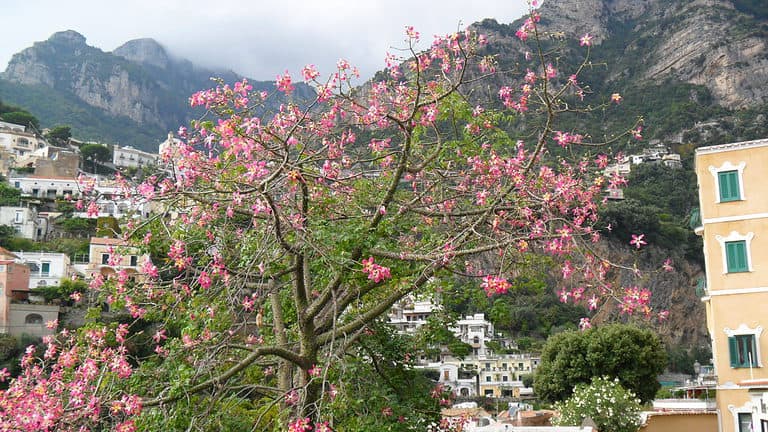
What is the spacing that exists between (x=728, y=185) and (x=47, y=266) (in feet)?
171

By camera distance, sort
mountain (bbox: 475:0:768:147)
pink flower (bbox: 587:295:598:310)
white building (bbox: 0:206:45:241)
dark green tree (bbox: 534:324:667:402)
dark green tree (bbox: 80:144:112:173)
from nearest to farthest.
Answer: pink flower (bbox: 587:295:598:310), dark green tree (bbox: 534:324:667:402), white building (bbox: 0:206:45:241), dark green tree (bbox: 80:144:112:173), mountain (bbox: 475:0:768:147)

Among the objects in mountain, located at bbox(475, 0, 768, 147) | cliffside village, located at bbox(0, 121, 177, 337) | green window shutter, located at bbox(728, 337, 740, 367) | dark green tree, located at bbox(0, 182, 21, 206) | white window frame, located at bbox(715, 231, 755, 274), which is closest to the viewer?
green window shutter, located at bbox(728, 337, 740, 367)

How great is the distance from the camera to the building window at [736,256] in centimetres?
1839

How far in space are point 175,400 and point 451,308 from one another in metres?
3.27

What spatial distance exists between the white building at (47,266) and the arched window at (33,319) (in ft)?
17.5

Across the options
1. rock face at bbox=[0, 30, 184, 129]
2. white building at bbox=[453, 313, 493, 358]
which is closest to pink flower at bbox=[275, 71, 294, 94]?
white building at bbox=[453, 313, 493, 358]

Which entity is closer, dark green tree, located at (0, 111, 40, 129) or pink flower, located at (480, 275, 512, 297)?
pink flower, located at (480, 275, 512, 297)

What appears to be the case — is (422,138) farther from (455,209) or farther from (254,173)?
(254,173)

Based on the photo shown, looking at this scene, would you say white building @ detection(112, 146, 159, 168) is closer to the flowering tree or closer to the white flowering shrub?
the white flowering shrub

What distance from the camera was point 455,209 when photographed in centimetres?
746

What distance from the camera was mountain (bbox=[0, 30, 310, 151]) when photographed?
137 meters

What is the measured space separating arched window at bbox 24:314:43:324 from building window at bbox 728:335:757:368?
1795 inches

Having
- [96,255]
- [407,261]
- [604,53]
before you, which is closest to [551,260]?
[407,261]

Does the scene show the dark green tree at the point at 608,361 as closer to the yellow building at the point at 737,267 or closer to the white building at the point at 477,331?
the yellow building at the point at 737,267
